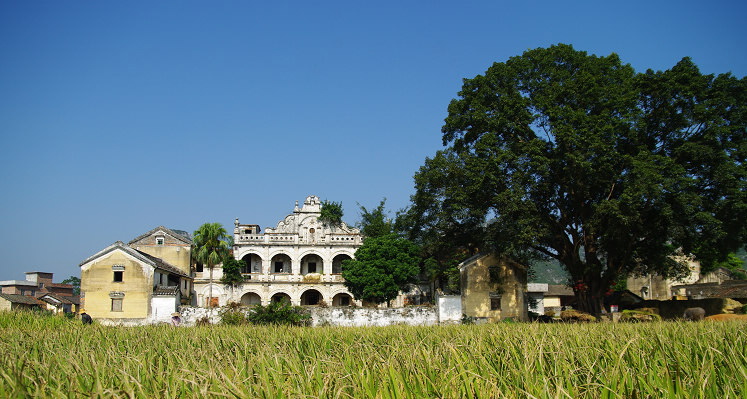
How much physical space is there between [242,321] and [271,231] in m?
18.9

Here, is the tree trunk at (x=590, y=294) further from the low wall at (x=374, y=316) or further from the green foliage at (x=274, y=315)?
the green foliage at (x=274, y=315)

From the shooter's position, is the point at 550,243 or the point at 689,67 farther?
the point at 550,243

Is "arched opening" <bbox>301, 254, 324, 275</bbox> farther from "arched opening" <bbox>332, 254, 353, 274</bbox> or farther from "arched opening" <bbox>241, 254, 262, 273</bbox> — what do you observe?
"arched opening" <bbox>241, 254, 262, 273</bbox>

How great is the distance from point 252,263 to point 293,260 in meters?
3.46

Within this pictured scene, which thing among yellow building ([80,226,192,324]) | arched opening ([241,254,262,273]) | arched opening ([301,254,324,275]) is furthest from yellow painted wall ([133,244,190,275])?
yellow building ([80,226,192,324])

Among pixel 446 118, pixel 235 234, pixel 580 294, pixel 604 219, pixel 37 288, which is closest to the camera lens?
pixel 604 219

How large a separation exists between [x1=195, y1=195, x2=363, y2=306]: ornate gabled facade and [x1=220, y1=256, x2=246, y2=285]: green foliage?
1.32ft

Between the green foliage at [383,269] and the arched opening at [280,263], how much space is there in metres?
7.29

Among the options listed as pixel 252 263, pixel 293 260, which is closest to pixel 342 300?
pixel 293 260

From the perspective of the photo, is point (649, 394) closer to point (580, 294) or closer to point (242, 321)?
point (242, 321)

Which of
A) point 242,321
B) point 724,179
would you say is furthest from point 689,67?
point 242,321

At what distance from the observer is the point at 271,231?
139 ft

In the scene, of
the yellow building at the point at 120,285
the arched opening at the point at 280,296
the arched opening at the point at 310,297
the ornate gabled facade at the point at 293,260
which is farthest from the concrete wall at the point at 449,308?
the arched opening at the point at 310,297

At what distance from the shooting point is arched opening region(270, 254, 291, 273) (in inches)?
1737
